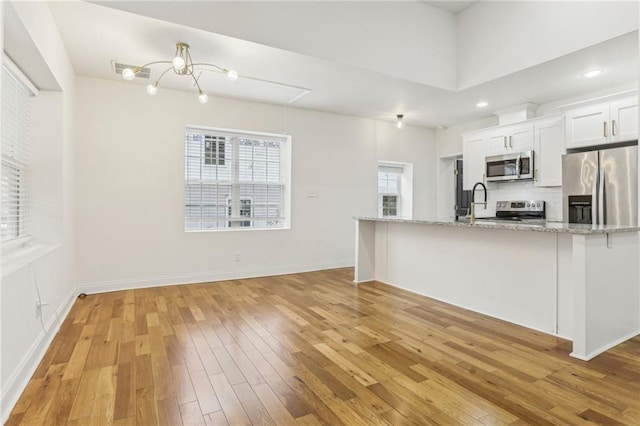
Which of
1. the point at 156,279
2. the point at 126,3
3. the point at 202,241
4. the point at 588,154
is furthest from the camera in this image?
the point at 202,241

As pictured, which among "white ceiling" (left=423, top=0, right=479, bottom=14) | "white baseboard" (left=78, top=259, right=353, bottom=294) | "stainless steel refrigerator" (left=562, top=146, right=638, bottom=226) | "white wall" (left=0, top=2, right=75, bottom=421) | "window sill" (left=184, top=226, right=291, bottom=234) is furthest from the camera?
"window sill" (left=184, top=226, right=291, bottom=234)

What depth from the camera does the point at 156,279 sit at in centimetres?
450

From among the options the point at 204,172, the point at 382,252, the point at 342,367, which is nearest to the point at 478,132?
the point at 382,252

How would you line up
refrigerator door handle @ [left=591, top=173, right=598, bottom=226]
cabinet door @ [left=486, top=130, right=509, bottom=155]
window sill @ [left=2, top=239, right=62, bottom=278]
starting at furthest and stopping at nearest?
1. cabinet door @ [left=486, top=130, right=509, bottom=155]
2. refrigerator door handle @ [left=591, top=173, right=598, bottom=226]
3. window sill @ [left=2, top=239, right=62, bottom=278]

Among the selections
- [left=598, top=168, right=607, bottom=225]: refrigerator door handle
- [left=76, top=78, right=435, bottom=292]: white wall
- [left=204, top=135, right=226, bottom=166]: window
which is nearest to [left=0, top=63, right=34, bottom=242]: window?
[left=76, top=78, right=435, bottom=292]: white wall

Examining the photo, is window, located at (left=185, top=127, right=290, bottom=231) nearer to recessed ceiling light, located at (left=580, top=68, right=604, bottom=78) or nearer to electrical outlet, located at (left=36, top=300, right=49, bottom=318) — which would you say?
electrical outlet, located at (left=36, top=300, right=49, bottom=318)

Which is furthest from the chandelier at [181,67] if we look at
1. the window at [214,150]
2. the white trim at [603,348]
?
the white trim at [603,348]

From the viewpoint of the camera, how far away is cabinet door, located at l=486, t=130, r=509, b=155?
5297 mm

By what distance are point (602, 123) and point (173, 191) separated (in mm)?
5371

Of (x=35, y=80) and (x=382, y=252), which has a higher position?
(x=35, y=80)

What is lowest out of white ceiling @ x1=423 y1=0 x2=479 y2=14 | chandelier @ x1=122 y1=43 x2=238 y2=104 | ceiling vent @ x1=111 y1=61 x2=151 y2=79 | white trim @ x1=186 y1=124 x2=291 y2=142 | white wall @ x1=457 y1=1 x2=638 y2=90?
white trim @ x1=186 y1=124 x2=291 y2=142

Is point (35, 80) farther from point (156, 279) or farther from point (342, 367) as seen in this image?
point (342, 367)

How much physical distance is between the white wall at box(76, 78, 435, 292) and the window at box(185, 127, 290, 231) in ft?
0.68

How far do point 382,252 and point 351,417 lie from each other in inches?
121
